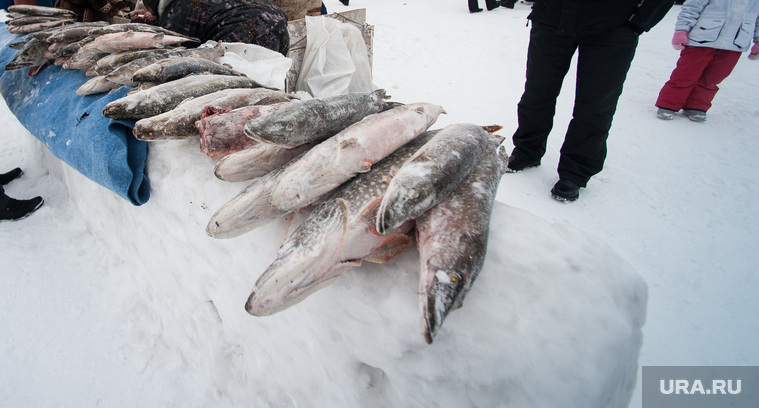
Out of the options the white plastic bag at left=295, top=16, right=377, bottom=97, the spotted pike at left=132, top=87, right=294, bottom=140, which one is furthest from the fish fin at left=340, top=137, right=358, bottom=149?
the white plastic bag at left=295, top=16, right=377, bottom=97

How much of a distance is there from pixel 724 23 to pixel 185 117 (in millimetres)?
5863

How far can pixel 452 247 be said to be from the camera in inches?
33.2

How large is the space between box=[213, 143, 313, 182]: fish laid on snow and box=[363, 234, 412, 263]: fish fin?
538mm

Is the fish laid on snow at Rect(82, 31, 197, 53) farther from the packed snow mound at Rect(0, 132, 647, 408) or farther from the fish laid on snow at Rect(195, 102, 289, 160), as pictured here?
the fish laid on snow at Rect(195, 102, 289, 160)

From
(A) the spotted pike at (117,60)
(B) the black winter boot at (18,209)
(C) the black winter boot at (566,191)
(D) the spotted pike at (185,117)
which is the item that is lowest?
(B) the black winter boot at (18,209)

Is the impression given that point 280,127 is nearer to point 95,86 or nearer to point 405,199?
point 405,199

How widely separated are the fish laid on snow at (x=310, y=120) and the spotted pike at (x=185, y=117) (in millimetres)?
572

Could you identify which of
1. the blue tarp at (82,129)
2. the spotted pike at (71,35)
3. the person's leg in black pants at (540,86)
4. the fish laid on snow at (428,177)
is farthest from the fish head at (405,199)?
the spotted pike at (71,35)

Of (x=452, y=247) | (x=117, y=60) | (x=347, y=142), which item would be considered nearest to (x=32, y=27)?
(x=117, y=60)

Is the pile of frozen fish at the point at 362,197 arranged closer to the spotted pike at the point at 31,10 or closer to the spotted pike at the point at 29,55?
the spotted pike at the point at 29,55

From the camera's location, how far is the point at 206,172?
154cm

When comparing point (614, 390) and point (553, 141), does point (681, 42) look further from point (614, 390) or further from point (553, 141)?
point (614, 390)

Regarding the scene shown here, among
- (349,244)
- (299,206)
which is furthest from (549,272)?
(299,206)

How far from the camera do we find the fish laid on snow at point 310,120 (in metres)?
1.02
